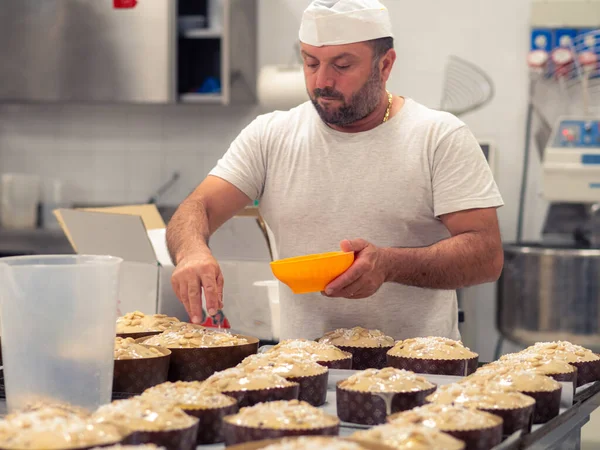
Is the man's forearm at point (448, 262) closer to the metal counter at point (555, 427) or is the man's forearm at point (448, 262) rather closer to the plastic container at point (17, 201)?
the metal counter at point (555, 427)

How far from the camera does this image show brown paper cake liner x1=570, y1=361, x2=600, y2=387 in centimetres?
172

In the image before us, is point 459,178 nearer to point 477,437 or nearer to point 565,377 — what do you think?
point 565,377

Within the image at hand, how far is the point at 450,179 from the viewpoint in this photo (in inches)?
81.4

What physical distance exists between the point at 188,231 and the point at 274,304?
Answer: 38 cm

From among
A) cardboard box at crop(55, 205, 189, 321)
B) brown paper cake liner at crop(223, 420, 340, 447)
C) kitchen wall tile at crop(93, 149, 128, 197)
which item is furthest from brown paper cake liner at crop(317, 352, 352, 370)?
kitchen wall tile at crop(93, 149, 128, 197)

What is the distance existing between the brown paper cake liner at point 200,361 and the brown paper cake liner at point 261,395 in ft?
0.84

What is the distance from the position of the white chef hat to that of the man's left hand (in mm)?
560

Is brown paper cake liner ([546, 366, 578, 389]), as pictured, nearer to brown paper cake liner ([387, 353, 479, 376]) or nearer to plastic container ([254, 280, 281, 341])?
brown paper cake liner ([387, 353, 479, 376])

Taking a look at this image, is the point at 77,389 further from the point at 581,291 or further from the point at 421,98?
the point at 421,98

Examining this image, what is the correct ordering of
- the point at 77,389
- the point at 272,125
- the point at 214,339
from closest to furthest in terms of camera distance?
1. the point at 77,389
2. the point at 214,339
3. the point at 272,125

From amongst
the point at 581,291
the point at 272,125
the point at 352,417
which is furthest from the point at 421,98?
the point at 352,417

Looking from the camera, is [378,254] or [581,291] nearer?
[378,254]

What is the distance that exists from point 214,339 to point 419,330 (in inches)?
23.2

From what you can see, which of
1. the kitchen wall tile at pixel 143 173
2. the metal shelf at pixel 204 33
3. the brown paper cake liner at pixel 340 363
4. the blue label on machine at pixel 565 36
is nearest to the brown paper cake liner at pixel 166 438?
the brown paper cake liner at pixel 340 363
